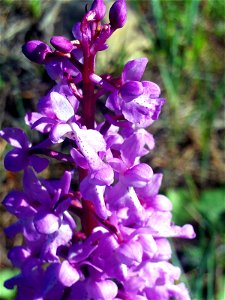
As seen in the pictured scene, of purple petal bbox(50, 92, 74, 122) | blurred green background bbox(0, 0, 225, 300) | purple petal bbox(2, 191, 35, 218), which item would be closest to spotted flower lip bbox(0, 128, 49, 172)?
purple petal bbox(2, 191, 35, 218)

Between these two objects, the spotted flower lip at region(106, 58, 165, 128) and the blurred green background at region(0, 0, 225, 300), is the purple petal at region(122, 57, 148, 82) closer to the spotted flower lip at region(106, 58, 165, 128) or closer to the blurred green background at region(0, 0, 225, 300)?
the spotted flower lip at region(106, 58, 165, 128)

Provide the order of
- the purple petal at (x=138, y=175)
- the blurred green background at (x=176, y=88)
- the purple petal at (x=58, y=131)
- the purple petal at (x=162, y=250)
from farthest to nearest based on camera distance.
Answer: the blurred green background at (x=176, y=88) → the purple petal at (x=162, y=250) → the purple petal at (x=138, y=175) → the purple petal at (x=58, y=131)

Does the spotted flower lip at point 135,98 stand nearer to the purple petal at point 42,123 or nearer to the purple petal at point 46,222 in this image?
the purple petal at point 42,123

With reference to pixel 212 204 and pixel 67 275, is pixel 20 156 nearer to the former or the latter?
pixel 67 275

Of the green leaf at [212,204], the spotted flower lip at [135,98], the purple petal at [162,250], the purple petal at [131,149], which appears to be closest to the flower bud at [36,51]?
the spotted flower lip at [135,98]

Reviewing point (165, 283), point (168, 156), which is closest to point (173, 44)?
point (168, 156)

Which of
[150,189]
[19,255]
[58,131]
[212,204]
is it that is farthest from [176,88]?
[58,131]
